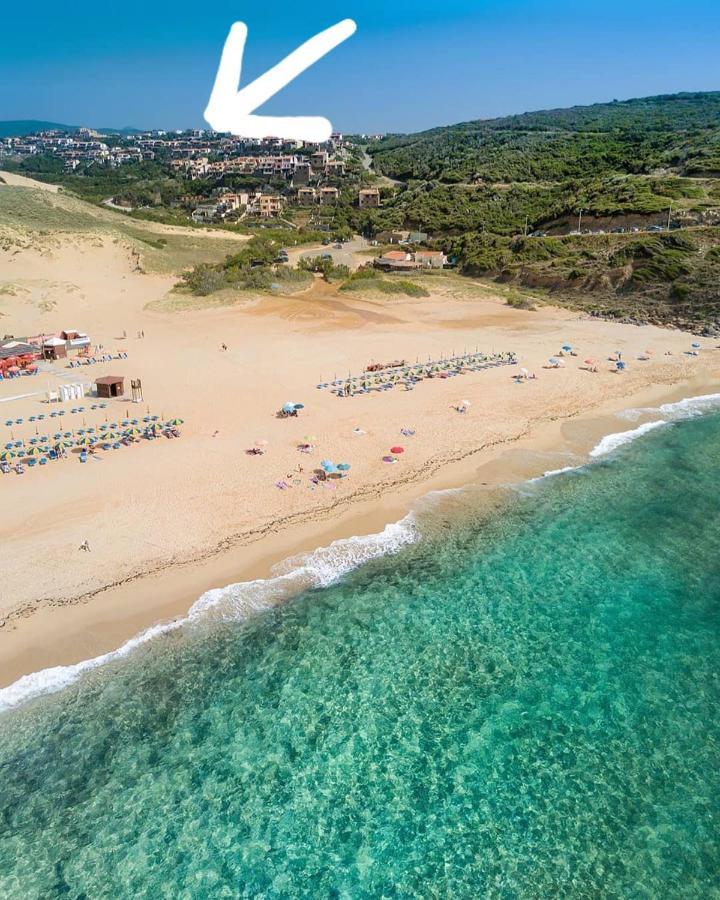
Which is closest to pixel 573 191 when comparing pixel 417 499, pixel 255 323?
pixel 255 323

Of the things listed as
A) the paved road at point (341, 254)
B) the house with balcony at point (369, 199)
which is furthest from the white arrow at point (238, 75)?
the house with balcony at point (369, 199)

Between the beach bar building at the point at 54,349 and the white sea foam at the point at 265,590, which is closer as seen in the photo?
the white sea foam at the point at 265,590

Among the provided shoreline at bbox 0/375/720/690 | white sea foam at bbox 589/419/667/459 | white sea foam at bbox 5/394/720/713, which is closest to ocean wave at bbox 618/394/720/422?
white sea foam at bbox 589/419/667/459

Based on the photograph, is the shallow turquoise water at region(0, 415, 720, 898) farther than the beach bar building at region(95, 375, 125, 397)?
No

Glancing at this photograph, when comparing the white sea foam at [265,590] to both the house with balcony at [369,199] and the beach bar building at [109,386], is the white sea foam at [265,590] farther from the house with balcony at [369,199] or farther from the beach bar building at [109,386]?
the house with balcony at [369,199]

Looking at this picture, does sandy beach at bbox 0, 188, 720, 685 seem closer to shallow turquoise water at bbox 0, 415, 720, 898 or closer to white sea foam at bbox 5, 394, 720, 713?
white sea foam at bbox 5, 394, 720, 713
